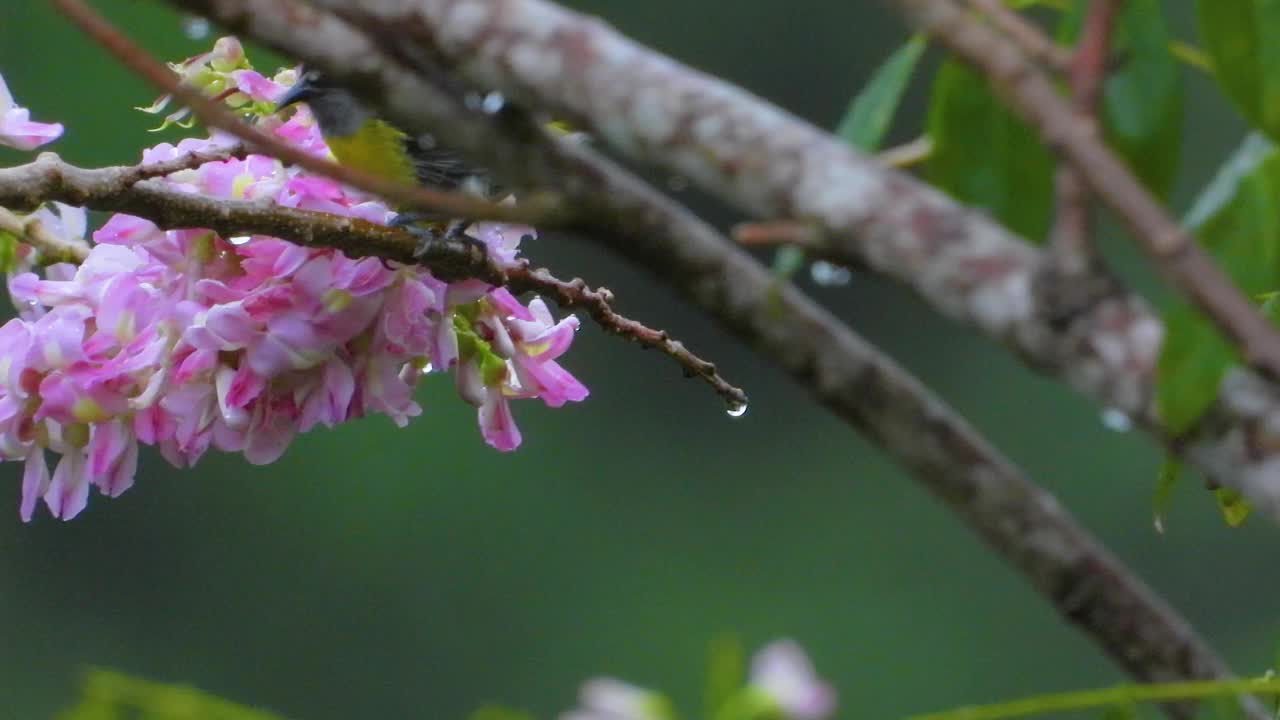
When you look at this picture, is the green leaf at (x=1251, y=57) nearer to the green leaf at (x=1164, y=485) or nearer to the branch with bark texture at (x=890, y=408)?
the branch with bark texture at (x=890, y=408)

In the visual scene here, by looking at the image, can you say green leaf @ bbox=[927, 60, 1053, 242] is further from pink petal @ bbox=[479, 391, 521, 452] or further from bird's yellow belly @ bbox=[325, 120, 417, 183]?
bird's yellow belly @ bbox=[325, 120, 417, 183]

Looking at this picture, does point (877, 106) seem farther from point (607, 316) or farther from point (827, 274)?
point (607, 316)

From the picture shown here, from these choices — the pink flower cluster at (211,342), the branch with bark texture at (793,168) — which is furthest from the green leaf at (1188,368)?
the pink flower cluster at (211,342)

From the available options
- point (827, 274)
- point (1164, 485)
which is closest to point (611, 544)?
point (1164, 485)

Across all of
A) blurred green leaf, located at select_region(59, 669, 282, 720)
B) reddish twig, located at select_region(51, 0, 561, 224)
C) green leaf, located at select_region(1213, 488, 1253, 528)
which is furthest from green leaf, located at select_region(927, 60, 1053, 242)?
green leaf, located at select_region(1213, 488, 1253, 528)

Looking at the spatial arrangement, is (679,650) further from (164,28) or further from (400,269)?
(400,269)

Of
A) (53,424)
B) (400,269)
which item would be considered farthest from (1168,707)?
(53,424)
